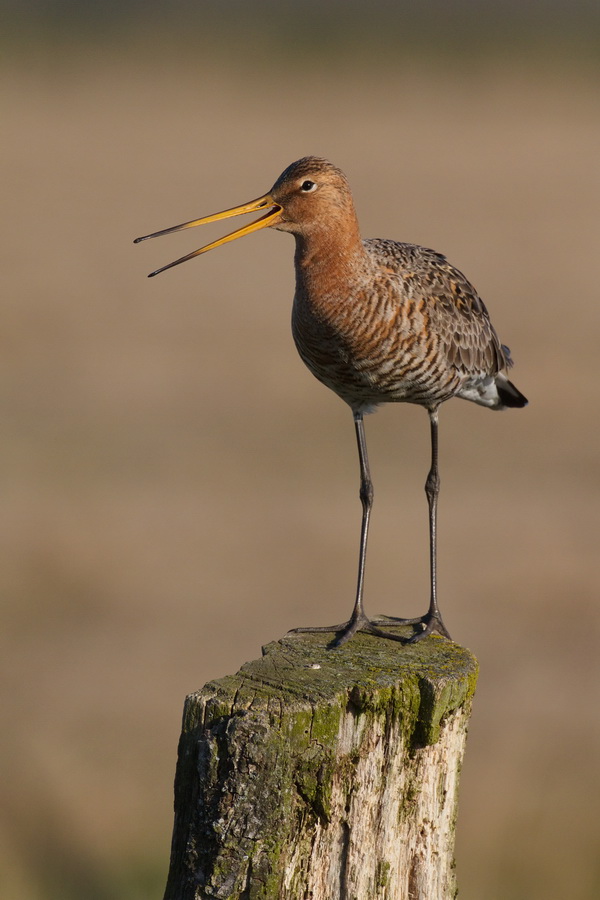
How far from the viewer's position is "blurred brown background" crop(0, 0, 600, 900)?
28.0 ft

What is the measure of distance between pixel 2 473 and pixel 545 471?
505 cm

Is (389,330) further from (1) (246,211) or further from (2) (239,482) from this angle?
(2) (239,482)

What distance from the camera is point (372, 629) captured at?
19.3 feet

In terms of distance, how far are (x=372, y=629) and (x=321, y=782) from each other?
1.63 m

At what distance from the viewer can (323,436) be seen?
47.1ft

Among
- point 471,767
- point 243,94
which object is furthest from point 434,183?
point 471,767

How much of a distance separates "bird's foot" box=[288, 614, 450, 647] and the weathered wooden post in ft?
1.82

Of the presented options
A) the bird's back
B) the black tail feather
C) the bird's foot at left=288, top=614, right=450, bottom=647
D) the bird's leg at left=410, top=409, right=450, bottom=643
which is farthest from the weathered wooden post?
the black tail feather

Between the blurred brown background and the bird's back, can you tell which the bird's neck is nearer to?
the bird's back

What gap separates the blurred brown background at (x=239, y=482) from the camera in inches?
336

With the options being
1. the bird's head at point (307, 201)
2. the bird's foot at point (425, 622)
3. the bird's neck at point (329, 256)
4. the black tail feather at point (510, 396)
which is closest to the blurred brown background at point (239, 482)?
the bird's foot at point (425, 622)

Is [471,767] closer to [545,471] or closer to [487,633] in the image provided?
[487,633]

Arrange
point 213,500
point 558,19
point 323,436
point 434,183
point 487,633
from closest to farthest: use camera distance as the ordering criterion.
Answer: point 487,633, point 213,500, point 323,436, point 434,183, point 558,19

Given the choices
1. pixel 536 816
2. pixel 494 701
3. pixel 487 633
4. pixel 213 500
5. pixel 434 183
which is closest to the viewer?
pixel 536 816
